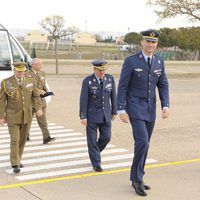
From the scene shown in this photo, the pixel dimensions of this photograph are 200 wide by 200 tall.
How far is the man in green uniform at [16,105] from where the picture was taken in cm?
697

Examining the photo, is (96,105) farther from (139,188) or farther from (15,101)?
(139,188)

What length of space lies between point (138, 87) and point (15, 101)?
2041 millimetres

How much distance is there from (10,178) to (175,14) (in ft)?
88.3

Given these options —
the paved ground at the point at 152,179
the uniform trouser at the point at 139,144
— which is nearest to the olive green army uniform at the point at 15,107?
the paved ground at the point at 152,179

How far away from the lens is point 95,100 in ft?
23.3

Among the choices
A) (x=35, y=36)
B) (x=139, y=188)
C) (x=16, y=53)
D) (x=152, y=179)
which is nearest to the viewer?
(x=139, y=188)

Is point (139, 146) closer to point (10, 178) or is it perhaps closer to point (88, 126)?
point (88, 126)

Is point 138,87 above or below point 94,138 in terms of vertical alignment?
above

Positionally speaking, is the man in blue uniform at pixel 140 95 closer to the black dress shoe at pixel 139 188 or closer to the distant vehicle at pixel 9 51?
the black dress shoe at pixel 139 188

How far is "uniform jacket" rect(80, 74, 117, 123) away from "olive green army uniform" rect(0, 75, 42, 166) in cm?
83

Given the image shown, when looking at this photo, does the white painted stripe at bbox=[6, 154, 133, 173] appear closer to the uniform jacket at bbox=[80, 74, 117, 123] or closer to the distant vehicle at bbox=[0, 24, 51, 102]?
the uniform jacket at bbox=[80, 74, 117, 123]

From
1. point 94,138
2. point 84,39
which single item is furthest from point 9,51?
point 84,39

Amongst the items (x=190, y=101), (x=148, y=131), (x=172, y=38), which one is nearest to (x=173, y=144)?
(x=148, y=131)

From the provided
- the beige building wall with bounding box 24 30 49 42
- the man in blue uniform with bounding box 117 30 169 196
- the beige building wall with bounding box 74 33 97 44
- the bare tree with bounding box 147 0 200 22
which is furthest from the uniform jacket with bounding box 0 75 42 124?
the beige building wall with bounding box 74 33 97 44
